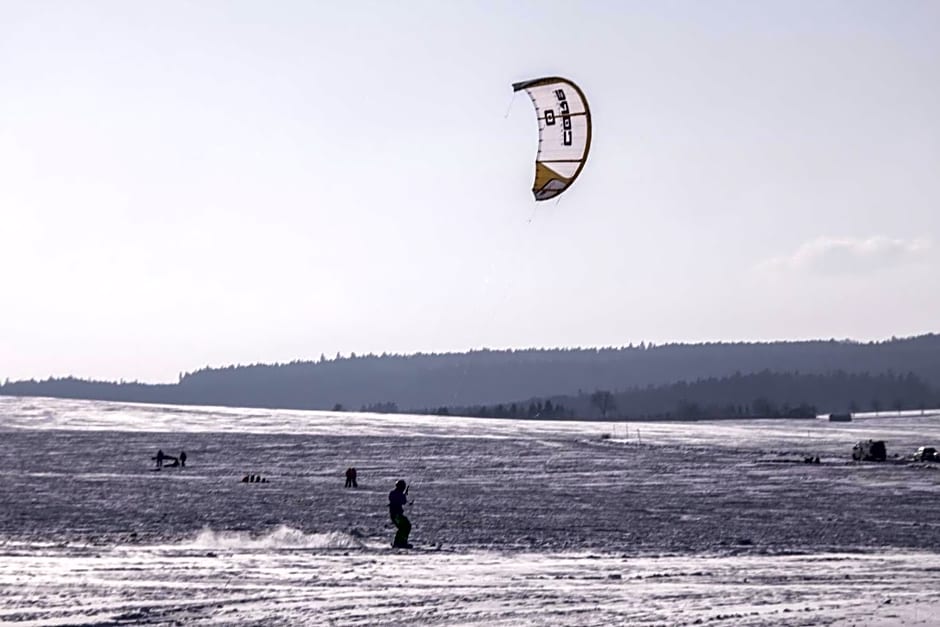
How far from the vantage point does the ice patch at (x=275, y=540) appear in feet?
70.6

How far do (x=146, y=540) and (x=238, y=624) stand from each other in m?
9.88

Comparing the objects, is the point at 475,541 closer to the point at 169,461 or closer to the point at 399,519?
the point at 399,519

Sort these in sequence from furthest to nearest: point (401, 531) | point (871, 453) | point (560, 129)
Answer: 1. point (871, 453)
2. point (560, 129)
3. point (401, 531)

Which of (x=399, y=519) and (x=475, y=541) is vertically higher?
(x=399, y=519)

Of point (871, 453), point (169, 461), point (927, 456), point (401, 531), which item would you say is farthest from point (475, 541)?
point (871, 453)

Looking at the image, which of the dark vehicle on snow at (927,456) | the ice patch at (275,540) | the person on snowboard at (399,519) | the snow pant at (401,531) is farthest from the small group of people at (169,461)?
the dark vehicle on snow at (927,456)

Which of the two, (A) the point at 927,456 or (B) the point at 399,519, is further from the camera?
(A) the point at 927,456

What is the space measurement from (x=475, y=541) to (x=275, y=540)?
3.42 meters

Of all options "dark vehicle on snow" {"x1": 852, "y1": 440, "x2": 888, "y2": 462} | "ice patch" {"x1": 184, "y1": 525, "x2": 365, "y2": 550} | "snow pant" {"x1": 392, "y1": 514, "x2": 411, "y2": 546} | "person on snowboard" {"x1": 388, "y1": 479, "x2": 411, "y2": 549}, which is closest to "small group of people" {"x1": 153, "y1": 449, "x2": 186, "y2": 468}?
"ice patch" {"x1": 184, "y1": 525, "x2": 365, "y2": 550}

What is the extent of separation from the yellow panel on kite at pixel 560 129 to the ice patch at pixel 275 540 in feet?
24.4

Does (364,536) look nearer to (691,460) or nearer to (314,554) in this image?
(314,554)

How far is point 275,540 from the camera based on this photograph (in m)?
22.6

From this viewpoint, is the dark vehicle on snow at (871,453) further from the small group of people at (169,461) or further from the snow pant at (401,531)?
the snow pant at (401,531)

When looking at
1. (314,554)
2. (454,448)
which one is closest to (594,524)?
(314,554)
